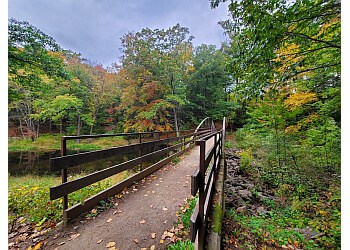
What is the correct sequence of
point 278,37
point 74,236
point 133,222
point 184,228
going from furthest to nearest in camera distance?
1. point 278,37
2. point 133,222
3. point 184,228
4. point 74,236

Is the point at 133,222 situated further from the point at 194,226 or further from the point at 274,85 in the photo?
the point at 274,85

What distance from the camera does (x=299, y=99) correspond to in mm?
5293

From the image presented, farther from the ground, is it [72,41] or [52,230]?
[72,41]

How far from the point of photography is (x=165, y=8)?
1238 centimetres

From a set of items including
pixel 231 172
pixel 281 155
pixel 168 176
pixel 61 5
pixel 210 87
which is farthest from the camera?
pixel 210 87

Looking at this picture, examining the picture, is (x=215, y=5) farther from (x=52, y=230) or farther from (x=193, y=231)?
(x=52, y=230)

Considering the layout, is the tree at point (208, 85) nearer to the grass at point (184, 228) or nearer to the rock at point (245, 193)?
the rock at point (245, 193)

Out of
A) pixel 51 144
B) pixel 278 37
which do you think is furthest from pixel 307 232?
pixel 51 144

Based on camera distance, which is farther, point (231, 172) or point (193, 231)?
point (231, 172)

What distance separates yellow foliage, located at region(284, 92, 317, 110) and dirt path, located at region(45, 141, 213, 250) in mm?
4957

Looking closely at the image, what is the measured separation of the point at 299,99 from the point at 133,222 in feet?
20.8
